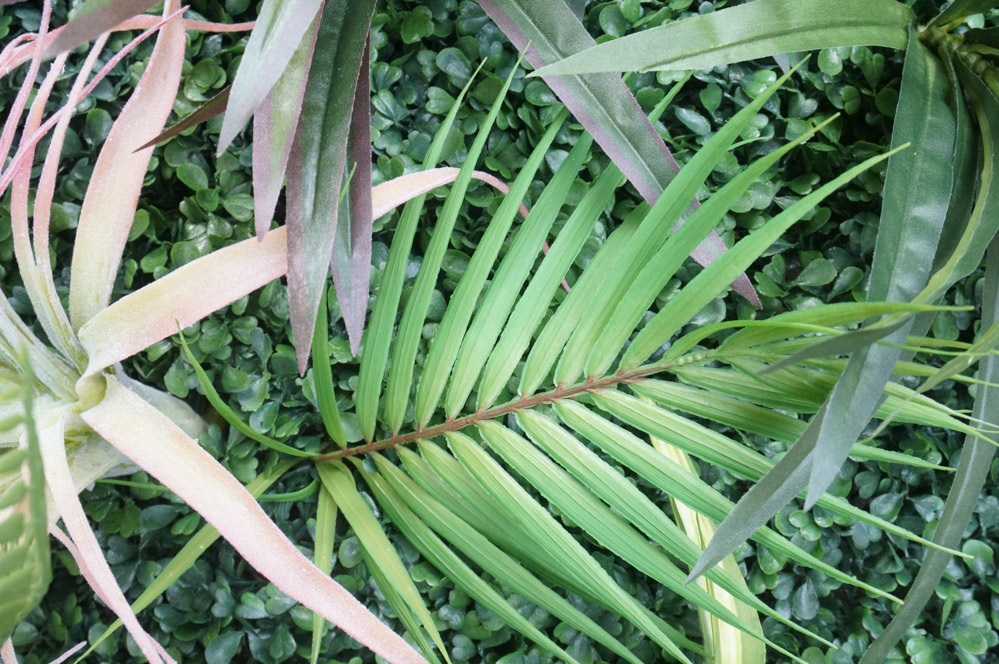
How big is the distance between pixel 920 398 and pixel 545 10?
472 millimetres

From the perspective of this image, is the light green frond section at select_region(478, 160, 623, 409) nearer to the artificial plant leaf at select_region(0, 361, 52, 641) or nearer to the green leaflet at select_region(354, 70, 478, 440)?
the green leaflet at select_region(354, 70, 478, 440)

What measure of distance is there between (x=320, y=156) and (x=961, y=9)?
2.23 ft

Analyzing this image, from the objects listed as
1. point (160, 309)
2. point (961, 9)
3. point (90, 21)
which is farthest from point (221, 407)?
point (961, 9)

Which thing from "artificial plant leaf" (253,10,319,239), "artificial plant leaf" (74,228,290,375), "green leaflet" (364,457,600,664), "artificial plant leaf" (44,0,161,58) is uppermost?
"artificial plant leaf" (44,0,161,58)

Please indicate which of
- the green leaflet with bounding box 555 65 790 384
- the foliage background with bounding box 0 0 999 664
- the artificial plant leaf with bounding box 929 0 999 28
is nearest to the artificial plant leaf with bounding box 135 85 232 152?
the foliage background with bounding box 0 0 999 664

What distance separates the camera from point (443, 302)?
2.59 ft

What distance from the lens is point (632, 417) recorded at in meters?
0.59

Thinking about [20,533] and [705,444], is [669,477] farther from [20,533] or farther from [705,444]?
[20,533]

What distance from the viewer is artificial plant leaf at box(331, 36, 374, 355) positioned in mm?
631

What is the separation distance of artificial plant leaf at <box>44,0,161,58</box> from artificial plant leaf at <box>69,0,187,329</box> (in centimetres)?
13

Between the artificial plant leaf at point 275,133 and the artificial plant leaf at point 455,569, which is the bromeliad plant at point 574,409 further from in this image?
the artificial plant leaf at point 275,133

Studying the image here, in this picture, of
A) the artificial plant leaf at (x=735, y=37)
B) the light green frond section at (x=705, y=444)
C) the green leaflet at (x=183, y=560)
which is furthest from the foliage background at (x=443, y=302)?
the light green frond section at (x=705, y=444)

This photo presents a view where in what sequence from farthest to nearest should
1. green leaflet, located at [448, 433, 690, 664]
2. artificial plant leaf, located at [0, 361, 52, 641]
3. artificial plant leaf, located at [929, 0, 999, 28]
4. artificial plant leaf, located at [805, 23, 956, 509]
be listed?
artificial plant leaf, located at [929, 0, 999, 28] < green leaflet, located at [448, 433, 690, 664] < artificial plant leaf, located at [805, 23, 956, 509] < artificial plant leaf, located at [0, 361, 52, 641]

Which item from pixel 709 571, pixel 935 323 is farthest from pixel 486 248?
pixel 935 323
